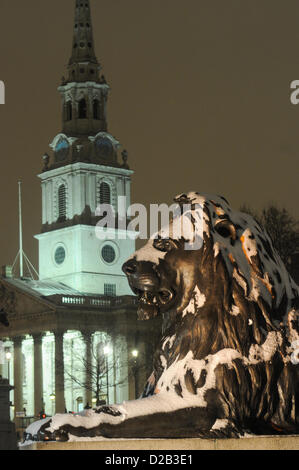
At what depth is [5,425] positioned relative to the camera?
38250mm

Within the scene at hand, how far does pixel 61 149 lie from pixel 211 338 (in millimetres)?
103545

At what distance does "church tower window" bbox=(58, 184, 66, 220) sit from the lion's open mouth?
102m

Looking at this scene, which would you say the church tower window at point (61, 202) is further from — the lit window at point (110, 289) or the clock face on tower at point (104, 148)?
the lit window at point (110, 289)

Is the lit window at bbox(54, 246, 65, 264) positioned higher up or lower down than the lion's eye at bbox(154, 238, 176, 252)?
higher up

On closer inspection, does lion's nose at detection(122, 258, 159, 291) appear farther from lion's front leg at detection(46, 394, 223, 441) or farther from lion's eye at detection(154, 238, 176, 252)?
lion's front leg at detection(46, 394, 223, 441)

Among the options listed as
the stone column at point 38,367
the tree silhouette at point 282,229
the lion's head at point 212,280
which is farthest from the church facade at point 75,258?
the lion's head at point 212,280

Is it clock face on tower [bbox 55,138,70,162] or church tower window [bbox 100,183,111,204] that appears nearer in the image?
clock face on tower [bbox 55,138,70,162]

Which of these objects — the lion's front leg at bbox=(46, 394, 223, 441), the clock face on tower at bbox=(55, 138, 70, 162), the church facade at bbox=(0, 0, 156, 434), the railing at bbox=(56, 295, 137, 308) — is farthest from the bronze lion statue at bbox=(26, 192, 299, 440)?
the clock face on tower at bbox=(55, 138, 70, 162)

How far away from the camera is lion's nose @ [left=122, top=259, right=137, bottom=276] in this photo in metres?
7.69

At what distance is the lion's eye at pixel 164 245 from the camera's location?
777 centimetres

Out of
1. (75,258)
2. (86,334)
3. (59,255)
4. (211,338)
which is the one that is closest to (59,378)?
(86,334)

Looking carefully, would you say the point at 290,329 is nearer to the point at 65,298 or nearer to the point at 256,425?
the point at 256,425

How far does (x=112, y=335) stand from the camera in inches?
3615
